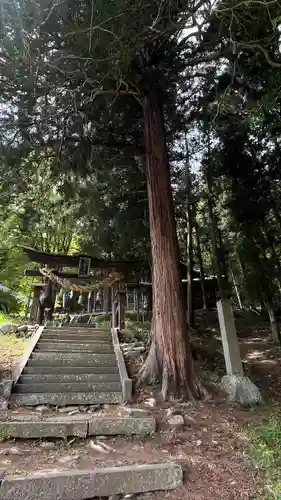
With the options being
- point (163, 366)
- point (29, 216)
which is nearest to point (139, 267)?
point (29, 216)

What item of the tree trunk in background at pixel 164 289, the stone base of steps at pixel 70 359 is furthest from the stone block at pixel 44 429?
the stone base of steps at pixel 70 359

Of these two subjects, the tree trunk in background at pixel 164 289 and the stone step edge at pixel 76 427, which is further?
the tree trunk in background at pixel 164 289

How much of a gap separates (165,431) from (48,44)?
5.46 m

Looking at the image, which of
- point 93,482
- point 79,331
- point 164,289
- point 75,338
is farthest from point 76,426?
point 79,331

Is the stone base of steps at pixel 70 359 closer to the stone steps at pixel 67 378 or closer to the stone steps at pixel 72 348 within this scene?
the stone steps at pixel 72 348

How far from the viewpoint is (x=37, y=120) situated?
596 centimetres

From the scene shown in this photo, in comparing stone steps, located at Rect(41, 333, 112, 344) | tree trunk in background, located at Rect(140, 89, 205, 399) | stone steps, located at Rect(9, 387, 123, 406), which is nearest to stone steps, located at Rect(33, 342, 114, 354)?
stone steps, located at Rect(41, 333, 112, 344)

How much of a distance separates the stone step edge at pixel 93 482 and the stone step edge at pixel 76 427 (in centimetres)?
75

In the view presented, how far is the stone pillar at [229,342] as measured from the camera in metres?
5.24

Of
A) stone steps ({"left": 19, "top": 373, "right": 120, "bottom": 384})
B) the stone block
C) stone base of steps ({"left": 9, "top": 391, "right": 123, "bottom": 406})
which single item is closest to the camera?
the stone block

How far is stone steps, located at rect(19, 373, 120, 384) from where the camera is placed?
16.6 ft

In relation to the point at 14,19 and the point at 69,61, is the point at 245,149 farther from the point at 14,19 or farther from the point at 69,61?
the point at 14,19

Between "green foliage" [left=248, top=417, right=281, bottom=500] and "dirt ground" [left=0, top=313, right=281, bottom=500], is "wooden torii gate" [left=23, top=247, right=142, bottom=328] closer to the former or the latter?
A: "dirt ground" [left=0, top=313, right=281, bottom=500]

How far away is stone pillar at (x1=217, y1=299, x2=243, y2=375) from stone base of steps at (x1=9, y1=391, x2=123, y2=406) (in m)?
1.81
